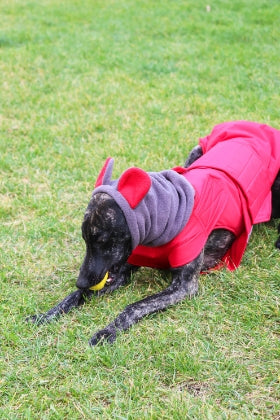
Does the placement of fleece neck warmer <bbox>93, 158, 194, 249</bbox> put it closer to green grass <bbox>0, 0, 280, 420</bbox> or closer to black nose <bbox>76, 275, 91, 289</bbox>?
Answer: black nose <bbox>76, 275, 91, 289</bbox>

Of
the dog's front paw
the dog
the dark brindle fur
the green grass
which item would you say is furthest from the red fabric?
the dog's front paw

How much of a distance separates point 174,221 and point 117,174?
1983mm

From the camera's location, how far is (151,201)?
3354 mm

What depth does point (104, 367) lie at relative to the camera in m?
3.12

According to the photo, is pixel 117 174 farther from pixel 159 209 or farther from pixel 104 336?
pixel 104 336

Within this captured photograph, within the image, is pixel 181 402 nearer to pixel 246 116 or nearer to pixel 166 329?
pixel 166 329

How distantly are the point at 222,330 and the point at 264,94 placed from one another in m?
4.42

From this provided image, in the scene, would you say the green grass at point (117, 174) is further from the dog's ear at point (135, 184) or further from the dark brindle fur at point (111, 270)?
the dog's ear at point (135, 184)

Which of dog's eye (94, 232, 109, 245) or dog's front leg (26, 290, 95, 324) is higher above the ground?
dog's eye (94, 232, 109, 245)

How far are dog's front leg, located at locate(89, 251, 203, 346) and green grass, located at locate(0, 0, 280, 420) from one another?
65 millimetres

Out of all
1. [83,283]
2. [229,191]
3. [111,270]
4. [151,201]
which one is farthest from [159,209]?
[229,191]

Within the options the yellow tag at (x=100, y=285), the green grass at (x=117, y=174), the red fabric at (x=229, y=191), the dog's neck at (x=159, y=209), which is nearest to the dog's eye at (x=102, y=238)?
the dog's neck at (x=159, y=209)

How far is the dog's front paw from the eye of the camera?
3.26 metres

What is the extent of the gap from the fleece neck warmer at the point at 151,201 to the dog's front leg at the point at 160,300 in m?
0.26
